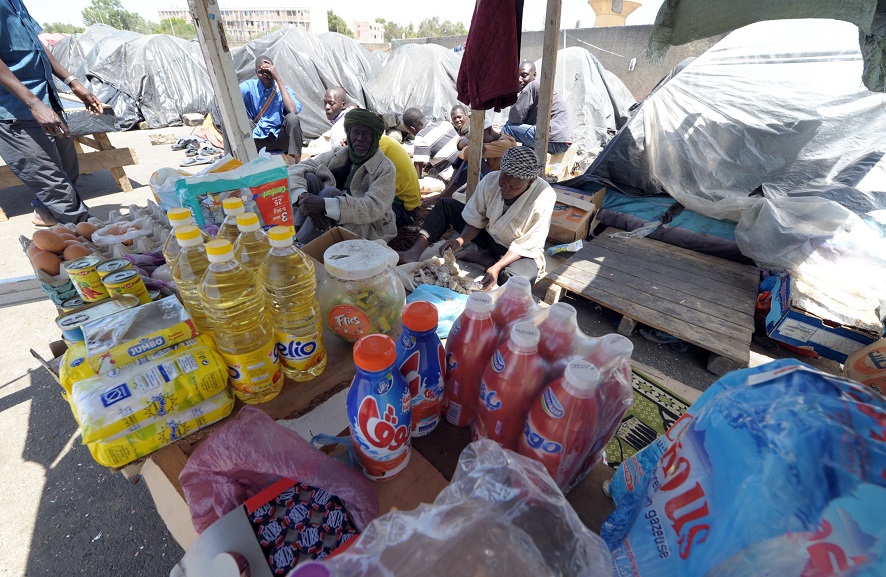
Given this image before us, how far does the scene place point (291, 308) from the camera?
3.59 feet

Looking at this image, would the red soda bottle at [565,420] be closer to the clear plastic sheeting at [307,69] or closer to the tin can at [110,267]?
the tin can at [110,267]

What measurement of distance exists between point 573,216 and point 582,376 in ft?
13.3

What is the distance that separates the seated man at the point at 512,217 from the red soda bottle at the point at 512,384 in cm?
219

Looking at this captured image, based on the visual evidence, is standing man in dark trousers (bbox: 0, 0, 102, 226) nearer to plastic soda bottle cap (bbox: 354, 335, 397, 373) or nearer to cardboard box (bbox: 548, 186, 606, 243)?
plastic soda bottle cap (bbox: 354, 335, 397, 373)

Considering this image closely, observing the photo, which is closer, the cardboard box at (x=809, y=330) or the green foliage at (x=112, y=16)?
the cardboard box at (x=809, y=330)

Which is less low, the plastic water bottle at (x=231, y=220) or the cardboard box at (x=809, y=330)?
the plastic water bottle at (x=231, y=220)

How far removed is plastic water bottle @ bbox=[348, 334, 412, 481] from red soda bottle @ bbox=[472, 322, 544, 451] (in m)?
0.20

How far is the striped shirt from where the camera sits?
5.94m

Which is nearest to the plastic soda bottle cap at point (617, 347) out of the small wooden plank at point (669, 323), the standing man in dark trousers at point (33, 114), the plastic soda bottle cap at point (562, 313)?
the plastic soda bottle cap at point (562, 313)

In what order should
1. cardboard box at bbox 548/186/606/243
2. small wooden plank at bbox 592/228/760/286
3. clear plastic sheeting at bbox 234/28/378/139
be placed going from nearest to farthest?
small wooden plank at bbox 592/228/760/286 → cardboard box at bbox 548/186/606/243 → clear plastic sheeting at bbox 234/28/378/139

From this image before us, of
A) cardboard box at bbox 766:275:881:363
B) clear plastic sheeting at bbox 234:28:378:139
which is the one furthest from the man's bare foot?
clear plastic sheeting at bbox 234:28:378:139

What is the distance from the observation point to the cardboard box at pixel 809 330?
259 centimetres

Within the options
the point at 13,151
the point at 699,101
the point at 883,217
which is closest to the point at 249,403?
the point at 13,151

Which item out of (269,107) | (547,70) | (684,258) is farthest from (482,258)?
(269,107)
